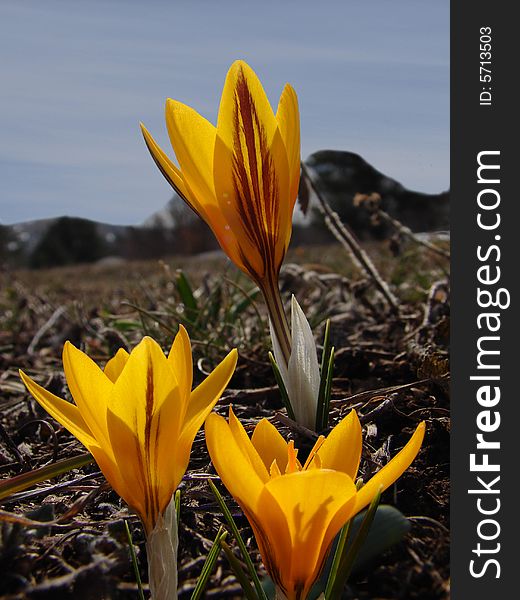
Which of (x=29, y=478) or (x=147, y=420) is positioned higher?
(x=147, y=420)

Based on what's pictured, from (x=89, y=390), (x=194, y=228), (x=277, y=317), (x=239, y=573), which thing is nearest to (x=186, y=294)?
(x=277, y=317)

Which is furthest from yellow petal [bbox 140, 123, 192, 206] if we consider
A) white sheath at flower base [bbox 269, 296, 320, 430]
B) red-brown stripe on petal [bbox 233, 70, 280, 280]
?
white sheath at flower base [bbox 269, 296, 320, 430]

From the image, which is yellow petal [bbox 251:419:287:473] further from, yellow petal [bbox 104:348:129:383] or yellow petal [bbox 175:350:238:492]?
yellow petal [bbox 104:348:129:383]

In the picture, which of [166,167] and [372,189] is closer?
[166,167]

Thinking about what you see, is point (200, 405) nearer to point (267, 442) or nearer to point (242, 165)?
point (267, 442)

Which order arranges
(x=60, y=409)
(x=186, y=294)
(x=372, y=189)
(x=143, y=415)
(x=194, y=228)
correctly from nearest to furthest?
(x=143, y=415) < (x=60, y=409) < (x=186, y=294) < (x=372, y=189) < (x=194, y=228)

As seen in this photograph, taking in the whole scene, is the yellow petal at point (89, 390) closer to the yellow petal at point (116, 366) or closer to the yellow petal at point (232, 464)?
the yellow petal at point (116, 366)

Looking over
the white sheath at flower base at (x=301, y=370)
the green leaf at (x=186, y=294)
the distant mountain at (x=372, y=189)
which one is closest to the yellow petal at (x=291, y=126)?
the white sheath at flower base at (x=301, y=370)
